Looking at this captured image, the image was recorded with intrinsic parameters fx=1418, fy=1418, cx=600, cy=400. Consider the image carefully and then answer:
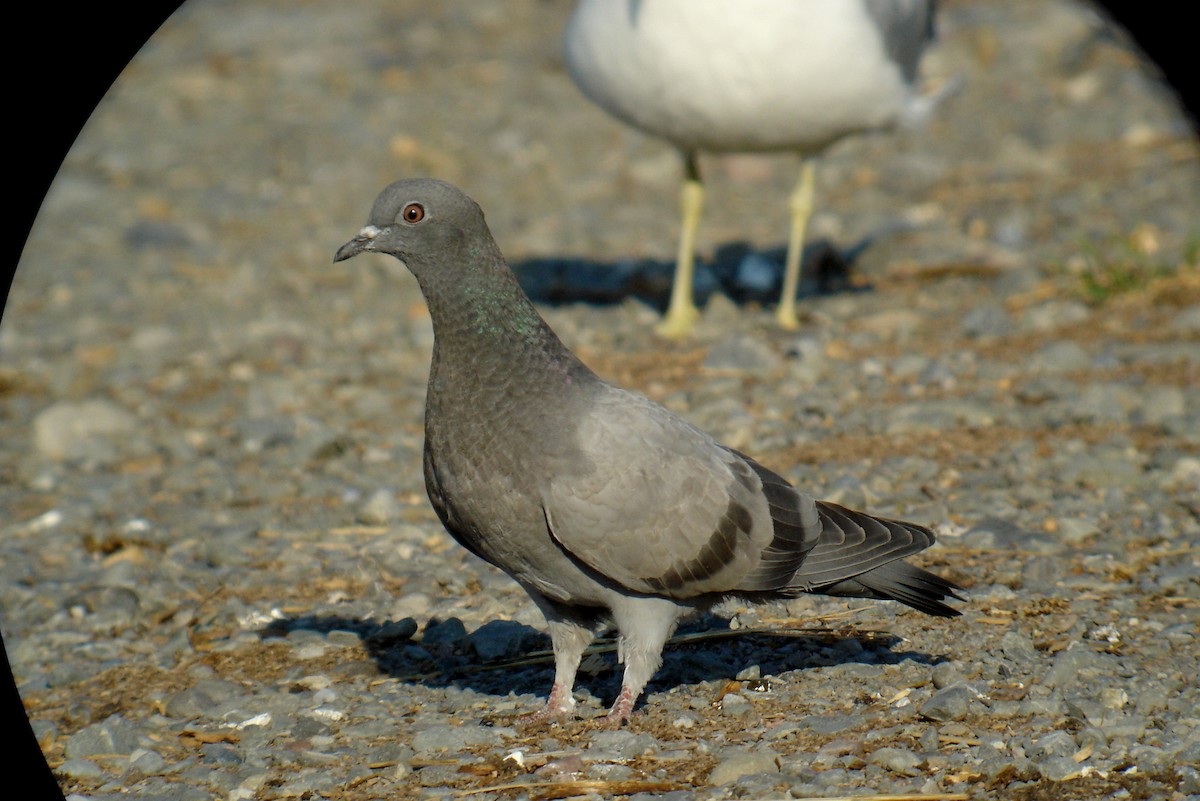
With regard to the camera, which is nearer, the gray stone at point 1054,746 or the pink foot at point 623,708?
the gray stone at point 1054,746

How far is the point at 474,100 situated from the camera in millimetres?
13859

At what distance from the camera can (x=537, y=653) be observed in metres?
5.50

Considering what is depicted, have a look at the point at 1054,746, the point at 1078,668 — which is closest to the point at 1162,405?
the point at 1078,668

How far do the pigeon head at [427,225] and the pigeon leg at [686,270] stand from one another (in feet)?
14.2

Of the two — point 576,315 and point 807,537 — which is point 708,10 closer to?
point 576,315

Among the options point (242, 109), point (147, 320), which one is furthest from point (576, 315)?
point (242, 109)

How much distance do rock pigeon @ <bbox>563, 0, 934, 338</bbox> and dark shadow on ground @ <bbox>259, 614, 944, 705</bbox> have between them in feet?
12.2

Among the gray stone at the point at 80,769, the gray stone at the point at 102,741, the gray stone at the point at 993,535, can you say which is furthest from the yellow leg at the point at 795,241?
the gray stone at the point at 80,769

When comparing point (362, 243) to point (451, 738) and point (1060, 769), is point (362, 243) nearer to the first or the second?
point (451, 738)

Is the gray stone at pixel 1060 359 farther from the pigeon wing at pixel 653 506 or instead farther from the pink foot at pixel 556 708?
the pink foot at pixel 556 708

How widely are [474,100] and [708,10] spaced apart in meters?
6.10

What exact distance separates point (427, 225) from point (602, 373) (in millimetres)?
3771

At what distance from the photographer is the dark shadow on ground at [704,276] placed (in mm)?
9977

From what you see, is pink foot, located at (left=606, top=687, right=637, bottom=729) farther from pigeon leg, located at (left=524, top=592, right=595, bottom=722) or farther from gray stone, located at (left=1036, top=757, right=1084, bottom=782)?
gray stone, located at (left=1036, top=757, right=1084, bottom=782)
